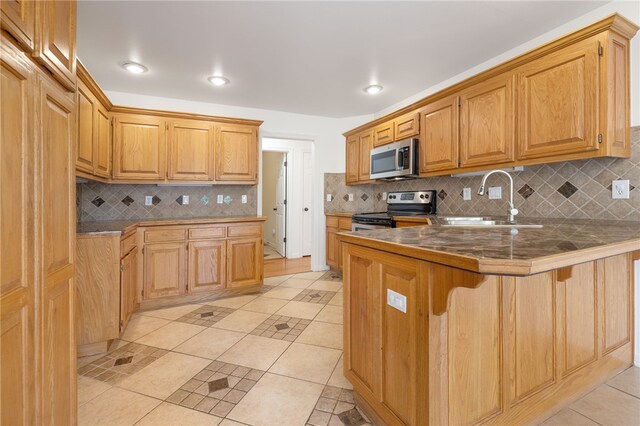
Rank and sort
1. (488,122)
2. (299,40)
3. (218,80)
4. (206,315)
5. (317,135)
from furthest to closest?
(317,135)
(218,80)
(206,315)
(488,122)
(299,40)

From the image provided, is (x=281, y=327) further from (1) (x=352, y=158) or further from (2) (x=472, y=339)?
(1) (x=352, y=158)

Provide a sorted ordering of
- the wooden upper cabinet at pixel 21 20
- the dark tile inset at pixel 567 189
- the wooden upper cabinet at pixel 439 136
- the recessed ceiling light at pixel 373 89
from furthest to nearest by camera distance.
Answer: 1. the recessed ceiling light at pixel 373 89
2. the wooden upper cabinet at pixel 439 136
3. the dark tile inset at pixel 567 189
4. the wooden upper cabinet at pixel 21 20

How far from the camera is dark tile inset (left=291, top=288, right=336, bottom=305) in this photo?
3195 mm

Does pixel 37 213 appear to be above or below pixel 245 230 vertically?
above

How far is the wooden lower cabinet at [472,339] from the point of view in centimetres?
103

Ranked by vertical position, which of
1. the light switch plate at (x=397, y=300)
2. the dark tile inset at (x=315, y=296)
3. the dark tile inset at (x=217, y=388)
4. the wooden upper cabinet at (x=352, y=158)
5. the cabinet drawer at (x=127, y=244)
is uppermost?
the wooden upper cabinet at (x=352, y=158)

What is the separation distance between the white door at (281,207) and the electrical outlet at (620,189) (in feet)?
14.4

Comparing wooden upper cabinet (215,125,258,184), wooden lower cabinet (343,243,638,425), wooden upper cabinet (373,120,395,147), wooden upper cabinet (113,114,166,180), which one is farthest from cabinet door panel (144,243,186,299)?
wooden upper cabinet (373,120,395,147)

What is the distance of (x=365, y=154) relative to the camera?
406 cm

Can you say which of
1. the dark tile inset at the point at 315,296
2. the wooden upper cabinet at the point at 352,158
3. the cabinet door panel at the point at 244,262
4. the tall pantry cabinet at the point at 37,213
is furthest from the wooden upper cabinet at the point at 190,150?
the tall pantry cabinet at the point at 37,213

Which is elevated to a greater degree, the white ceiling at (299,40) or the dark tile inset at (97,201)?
the white ceiling at (299,40)

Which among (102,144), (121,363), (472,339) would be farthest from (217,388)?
(102,144)

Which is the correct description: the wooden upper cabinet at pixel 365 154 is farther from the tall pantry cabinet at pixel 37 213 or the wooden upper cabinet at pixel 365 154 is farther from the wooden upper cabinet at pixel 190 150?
the tall pantry cabinet at pixel 37 213

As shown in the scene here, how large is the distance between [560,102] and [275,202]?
5029mm
